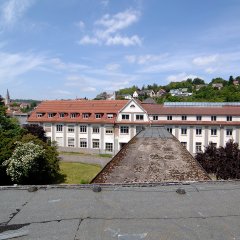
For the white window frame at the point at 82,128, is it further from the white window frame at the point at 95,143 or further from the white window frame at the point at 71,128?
the white window frame at the point at 95,143

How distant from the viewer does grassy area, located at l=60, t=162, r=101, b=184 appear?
3621 cm

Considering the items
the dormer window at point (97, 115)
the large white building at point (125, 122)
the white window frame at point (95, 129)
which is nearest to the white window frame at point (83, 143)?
the large white building at point (125, 122)

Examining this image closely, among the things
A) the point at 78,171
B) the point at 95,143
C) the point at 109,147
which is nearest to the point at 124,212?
the point at 78,171

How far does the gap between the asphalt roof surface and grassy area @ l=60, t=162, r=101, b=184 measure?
89.0ft

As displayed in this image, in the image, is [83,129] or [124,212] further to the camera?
[83,129]

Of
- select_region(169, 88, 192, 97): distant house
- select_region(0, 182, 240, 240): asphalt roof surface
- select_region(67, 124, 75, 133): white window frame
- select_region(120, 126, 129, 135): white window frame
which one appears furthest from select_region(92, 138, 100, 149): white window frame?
select_region(169, 88, 192, 97): distant house

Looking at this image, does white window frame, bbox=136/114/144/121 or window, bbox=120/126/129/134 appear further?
window, bbox=120/126/129/134

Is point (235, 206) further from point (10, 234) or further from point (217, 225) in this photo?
point (10, 234)

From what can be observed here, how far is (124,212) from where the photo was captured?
6.83 m

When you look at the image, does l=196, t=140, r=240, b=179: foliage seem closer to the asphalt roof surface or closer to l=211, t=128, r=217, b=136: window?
l=211, t=128, r=217, b=136: window

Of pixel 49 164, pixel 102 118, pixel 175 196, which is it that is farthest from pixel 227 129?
pixel 175 196

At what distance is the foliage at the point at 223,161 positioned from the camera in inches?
1203

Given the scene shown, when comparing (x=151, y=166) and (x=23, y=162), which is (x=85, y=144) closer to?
(x=23, y=162)

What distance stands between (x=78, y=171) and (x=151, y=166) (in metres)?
26.2
